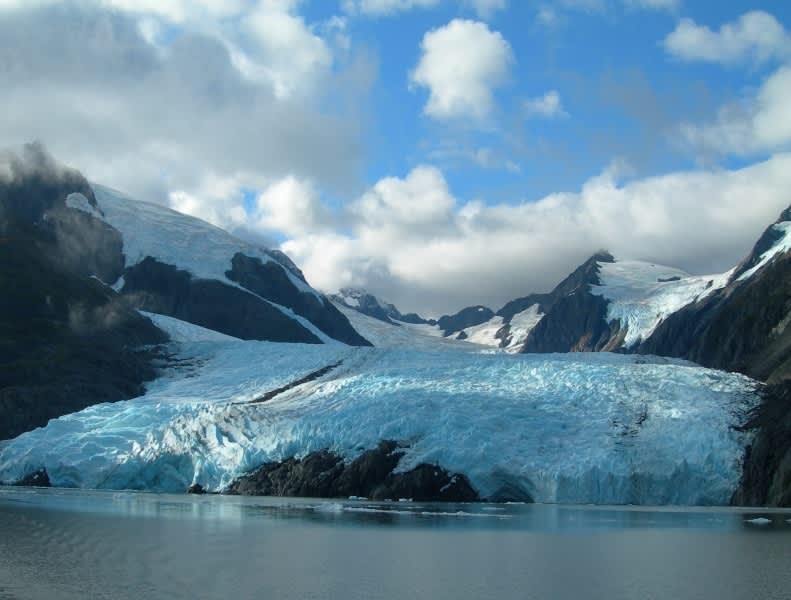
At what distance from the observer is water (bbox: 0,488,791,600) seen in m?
24.3

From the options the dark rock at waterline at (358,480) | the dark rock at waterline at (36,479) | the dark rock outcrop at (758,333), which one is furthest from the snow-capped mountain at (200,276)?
the dark rock at waterline at (358,480)

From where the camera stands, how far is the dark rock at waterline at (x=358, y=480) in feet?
175

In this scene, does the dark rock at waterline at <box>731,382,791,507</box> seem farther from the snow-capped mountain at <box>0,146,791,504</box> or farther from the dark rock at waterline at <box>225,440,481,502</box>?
the dark rock at waterline at <box>225,440,481,502</box>

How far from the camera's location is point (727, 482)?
50.9 m

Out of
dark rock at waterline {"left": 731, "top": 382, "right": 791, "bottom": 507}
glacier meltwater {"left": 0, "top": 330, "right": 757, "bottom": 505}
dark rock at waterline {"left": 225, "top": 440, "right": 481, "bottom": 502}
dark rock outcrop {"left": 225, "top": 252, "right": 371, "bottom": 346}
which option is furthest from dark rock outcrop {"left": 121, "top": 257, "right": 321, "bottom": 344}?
dark rock at waterline {"left": 731, "top": 382, "right": 791, "bottom": 507}

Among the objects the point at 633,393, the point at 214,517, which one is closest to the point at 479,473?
the point at 633,393

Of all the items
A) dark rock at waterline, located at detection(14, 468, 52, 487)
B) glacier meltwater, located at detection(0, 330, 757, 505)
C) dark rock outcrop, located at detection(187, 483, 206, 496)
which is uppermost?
glacier meltwater, located at detection(0, 330, 757, 505)

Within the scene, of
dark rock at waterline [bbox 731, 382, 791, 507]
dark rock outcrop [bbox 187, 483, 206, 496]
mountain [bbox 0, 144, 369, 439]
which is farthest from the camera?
mountain [bbox 0, 144, 369, 439]

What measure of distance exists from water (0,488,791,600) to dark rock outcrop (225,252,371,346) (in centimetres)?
10902

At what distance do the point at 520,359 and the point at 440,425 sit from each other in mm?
15480

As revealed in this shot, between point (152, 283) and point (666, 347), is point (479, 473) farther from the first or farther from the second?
point (666, 347)

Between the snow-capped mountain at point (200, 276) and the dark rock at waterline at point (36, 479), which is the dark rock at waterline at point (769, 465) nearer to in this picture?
the dark rock at waterline at point (36, 479)

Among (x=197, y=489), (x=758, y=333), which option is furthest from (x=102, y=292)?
(x=758, y=333)

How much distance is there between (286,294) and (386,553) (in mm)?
135760
